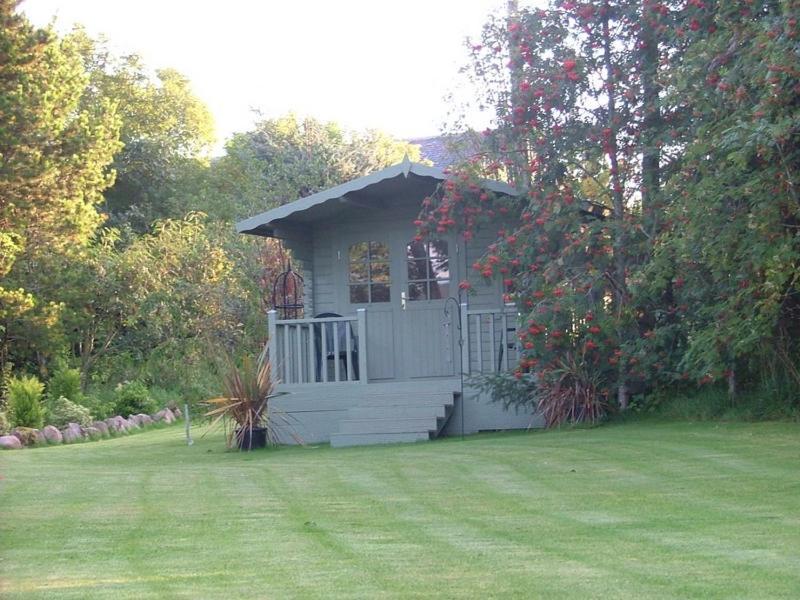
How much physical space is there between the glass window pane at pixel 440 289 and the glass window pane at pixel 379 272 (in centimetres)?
70

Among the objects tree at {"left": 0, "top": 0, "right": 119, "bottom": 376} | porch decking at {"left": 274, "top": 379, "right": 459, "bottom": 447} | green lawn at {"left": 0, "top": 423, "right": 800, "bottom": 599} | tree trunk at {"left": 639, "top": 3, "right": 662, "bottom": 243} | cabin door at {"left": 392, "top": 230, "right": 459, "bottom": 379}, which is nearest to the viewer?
green lawn at {"left": 0, "top": 423, "right": 800, "bottom": 599}

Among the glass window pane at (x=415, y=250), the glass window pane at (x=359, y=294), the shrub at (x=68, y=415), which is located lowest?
the shrub at (x=68, y=415)

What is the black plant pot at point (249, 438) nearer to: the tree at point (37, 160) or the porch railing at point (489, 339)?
the porch railing at point (489, 339)

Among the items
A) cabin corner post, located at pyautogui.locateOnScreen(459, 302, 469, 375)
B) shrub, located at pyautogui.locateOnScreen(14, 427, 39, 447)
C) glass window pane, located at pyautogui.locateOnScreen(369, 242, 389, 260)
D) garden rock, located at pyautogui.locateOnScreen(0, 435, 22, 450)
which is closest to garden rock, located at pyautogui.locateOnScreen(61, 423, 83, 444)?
shrub, located at pyautogui.locateOnScreen(14, 427, 39, 447)

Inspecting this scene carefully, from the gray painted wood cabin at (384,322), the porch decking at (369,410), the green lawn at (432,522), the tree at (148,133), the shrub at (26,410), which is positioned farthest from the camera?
the tree at (148,133)

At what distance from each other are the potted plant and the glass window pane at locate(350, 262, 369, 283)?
8.62 ft

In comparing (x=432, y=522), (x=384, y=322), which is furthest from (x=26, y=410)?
(x=432, y=522)

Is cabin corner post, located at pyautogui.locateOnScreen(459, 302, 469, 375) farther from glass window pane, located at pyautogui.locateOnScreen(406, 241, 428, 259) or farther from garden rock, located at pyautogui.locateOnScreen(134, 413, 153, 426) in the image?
garden rock, located at pyautogui.locateOnScreen(134, 413, 153, 426)

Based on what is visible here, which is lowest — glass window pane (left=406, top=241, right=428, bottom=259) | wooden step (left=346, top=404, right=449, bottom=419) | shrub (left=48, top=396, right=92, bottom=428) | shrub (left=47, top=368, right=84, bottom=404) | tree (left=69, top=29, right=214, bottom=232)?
shrub (left=48, top=396, right=92, bottom=428)

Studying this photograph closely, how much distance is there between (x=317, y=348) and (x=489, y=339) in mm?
2379

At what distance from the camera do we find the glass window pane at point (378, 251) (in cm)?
1684

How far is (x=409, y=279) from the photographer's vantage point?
16.7 m

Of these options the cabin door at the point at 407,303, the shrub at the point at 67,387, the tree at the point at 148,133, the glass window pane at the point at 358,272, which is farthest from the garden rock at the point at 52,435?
the tree at the point at 148,133

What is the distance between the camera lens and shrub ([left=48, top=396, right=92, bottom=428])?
64.8 feet
